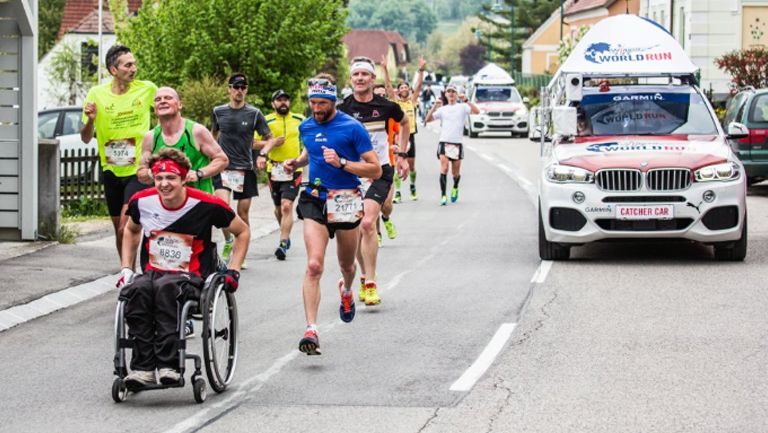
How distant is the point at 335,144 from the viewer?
1045 cm

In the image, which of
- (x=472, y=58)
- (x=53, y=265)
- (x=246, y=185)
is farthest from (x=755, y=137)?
(x=472, y=58)

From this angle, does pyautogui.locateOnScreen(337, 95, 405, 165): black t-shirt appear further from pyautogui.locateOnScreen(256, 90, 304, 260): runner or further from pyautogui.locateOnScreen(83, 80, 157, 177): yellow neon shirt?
pyautogui.locateOnScreen(256, 90, 304, 260): runner

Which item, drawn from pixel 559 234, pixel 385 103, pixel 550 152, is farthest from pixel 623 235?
pixel 385 103

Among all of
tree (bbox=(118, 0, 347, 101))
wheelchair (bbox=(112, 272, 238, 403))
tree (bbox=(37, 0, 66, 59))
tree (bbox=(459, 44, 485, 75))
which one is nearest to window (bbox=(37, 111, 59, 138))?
tree (bbox=(118, 0, 347, 101))

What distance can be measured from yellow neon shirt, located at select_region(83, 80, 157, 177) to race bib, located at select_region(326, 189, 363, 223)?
Answer: 8.56 ft

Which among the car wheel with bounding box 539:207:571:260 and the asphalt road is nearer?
the asphalt road

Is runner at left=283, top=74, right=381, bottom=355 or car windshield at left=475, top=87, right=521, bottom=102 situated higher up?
car windshield at left=475, top=87, right=521, bottom=102

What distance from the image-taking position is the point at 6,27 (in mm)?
16641

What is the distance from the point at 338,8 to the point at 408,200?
8.58 meters

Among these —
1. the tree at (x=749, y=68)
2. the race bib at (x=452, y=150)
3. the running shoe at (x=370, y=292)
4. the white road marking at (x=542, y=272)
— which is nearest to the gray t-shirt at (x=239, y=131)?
the white road marking at (x=542, y=272)

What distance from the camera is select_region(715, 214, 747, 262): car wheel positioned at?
14852 mm

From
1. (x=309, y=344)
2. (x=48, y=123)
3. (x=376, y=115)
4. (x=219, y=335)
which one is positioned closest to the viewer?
(x=219, y=335)

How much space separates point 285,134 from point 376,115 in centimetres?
358

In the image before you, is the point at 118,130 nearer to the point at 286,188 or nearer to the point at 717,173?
the point at 286,188
